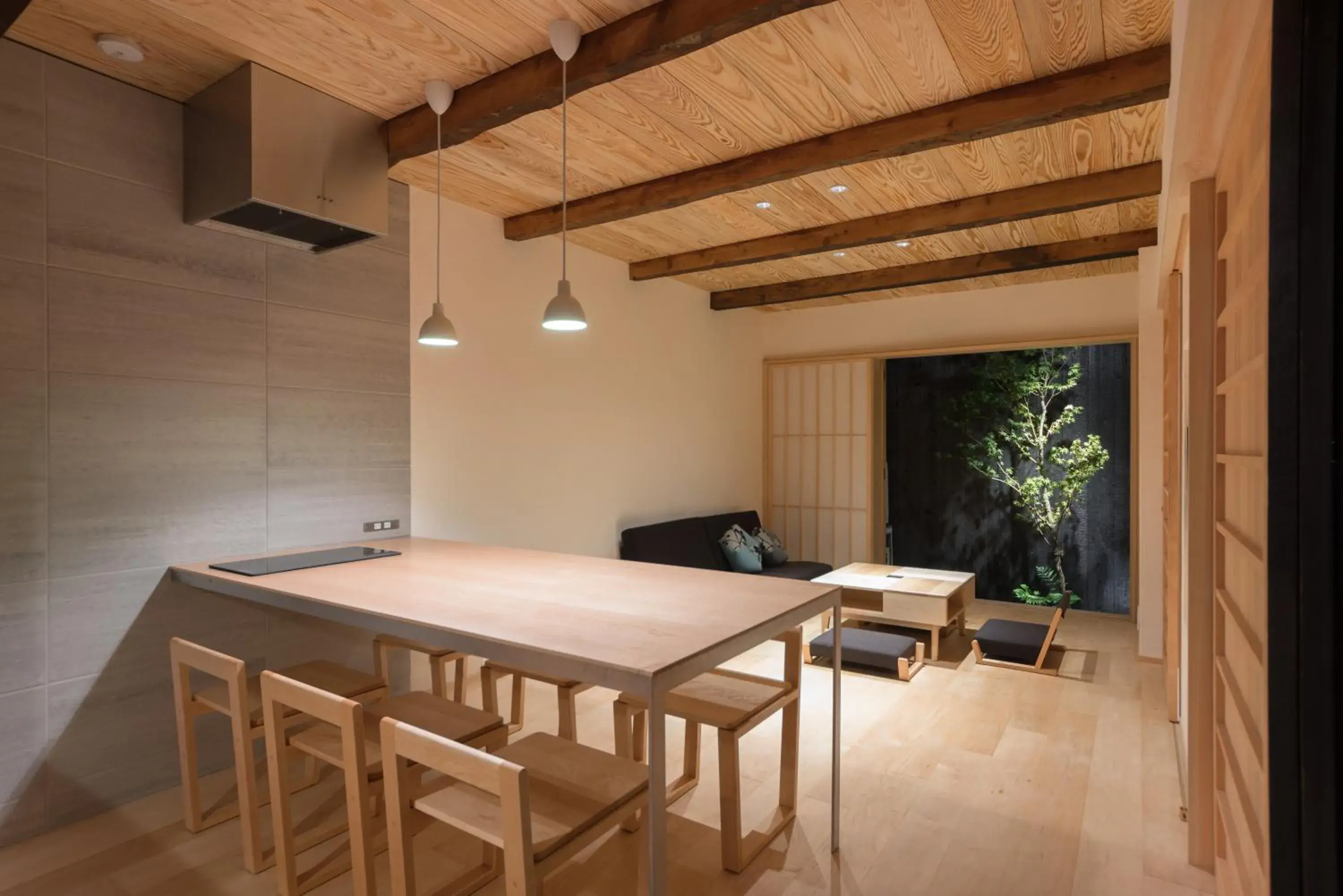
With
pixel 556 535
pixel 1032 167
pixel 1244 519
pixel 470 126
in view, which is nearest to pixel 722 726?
pixel 1244 519

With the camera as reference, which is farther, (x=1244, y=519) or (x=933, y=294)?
(x=933, y=294)

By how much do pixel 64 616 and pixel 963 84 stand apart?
11.3 feet

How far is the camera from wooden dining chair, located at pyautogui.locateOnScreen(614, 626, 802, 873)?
2.00 metres

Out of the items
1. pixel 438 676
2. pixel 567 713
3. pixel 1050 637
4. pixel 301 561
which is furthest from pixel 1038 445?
pixel 301 561

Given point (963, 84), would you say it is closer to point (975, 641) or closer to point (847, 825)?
A: point (847, 825)

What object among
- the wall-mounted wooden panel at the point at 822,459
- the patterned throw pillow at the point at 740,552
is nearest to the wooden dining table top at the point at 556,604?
the patterned throw pillow at the point at 740,552

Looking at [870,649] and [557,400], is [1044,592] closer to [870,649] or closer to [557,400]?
[870,649]

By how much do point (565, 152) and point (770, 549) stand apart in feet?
12.4

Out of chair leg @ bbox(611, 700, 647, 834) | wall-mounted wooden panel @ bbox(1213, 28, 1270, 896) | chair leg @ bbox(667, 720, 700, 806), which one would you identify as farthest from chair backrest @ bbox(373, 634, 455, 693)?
wall-mounted wooden panel @ bbox(1213, 28, 1270, 896)

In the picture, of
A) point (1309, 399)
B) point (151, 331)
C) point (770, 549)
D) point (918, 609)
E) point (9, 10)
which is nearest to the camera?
point (1309, 399)

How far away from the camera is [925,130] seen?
256cm

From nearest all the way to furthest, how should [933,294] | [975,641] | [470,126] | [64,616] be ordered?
1. [64,616]
2. [470,126]
3. [975,641]
4. [933,294]

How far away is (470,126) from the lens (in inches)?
97.0

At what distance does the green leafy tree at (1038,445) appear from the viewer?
5367mm
